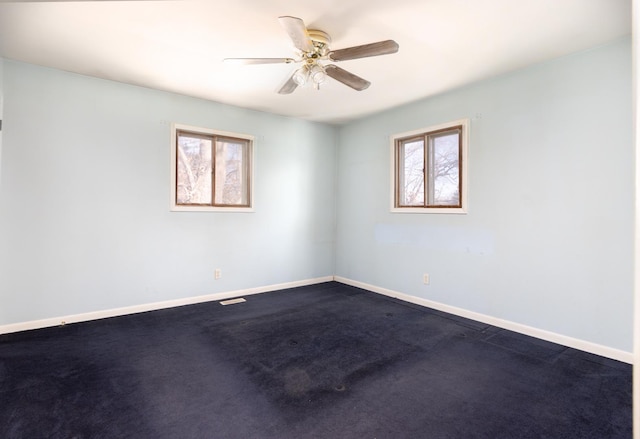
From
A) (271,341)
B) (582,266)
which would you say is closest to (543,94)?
(582,266)

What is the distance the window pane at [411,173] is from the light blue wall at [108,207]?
5.80ft

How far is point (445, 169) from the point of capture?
3822 millimetres

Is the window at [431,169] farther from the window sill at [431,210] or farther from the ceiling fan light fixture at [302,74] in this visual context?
the ceiling fan light fixture at [302,74]

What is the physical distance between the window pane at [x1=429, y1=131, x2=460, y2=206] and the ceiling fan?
4.86 feet

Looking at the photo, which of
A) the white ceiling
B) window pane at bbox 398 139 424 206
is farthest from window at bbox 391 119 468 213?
the white ceiling

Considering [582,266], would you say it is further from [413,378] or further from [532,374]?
[413,378]

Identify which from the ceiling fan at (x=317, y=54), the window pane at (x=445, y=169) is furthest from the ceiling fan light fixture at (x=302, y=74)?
the window pane at (x=445, y=169)

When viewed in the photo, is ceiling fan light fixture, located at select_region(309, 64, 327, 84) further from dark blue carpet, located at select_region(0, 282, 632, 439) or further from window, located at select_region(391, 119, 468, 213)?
dark blue carpet, located at select_region(0, 282, 632, 439)

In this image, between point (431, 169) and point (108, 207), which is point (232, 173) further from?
point (431, 169)

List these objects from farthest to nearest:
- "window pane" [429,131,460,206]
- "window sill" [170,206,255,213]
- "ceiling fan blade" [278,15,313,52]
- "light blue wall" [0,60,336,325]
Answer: "window sill" [170,206,255,213], "window pane" [429,131,460,206], "light blue wall" [0,60,336,325], "ceiling fan blade" [278,15,313,52]

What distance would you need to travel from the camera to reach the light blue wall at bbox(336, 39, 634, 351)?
252 cm

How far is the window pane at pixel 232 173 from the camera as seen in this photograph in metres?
4.22

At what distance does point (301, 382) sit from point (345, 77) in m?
2.44

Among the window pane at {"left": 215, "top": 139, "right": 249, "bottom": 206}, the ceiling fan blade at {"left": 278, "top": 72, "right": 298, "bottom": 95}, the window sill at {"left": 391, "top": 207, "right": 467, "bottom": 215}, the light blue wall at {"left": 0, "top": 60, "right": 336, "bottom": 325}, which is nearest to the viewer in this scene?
the ceiling fan blade at {"left": 278, "top": 72, "right": 298, "bottom": 95}
